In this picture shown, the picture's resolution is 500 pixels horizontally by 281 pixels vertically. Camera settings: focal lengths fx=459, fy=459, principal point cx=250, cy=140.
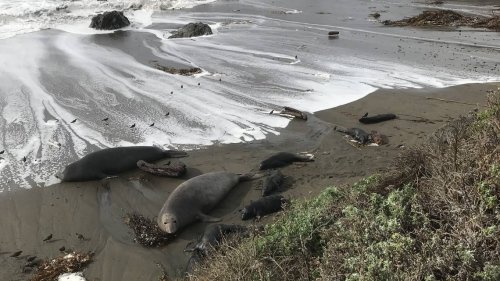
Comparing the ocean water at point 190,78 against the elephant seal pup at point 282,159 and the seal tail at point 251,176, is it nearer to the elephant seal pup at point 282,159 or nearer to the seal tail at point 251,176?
the elephant seal pup at point 282,159

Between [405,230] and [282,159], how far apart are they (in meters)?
3.87

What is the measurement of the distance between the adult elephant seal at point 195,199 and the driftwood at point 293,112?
8.29 feet

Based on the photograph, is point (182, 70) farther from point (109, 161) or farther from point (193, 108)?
point (109, 161)

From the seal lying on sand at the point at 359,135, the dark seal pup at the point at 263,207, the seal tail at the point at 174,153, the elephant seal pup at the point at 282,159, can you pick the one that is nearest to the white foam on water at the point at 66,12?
the seal tail at the point at 174,153

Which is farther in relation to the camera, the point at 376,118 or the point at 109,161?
the point at 376,118

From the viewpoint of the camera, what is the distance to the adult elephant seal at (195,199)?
6312mm

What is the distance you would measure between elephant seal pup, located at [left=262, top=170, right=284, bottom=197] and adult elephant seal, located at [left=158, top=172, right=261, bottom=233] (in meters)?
0.36

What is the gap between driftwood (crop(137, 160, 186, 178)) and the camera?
759cm

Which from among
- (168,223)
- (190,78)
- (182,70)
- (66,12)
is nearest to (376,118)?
(190,78)

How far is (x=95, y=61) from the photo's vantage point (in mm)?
13797

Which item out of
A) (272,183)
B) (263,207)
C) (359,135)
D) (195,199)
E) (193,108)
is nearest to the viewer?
(263,207)

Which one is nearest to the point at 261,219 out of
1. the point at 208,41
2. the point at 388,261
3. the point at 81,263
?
the point at 81,263

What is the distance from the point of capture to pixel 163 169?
7.62m

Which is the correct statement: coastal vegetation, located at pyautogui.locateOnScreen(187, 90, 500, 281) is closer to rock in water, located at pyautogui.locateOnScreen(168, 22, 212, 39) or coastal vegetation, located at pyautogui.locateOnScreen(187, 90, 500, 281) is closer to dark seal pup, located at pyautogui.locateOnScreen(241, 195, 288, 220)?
dark seal pup, located at pyautogui.locateOnScreen(241, 195, 288, 220)
